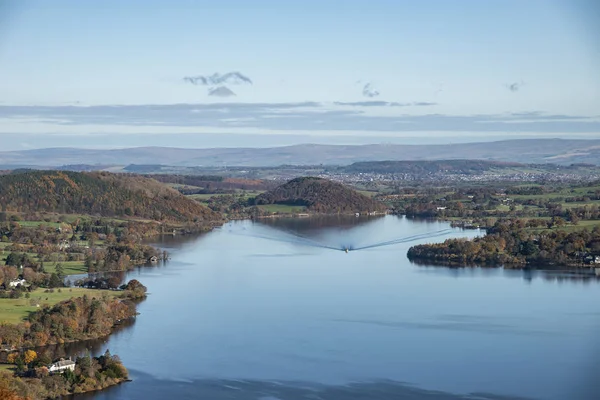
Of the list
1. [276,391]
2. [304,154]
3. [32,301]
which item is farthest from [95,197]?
[304,154]

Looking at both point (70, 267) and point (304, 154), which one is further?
point (304, 154)

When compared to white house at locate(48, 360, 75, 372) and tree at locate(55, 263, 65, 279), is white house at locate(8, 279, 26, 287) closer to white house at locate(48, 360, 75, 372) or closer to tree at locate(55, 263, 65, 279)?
tree at locate(55, 263, 65, 279)

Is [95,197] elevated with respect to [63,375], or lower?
elevated

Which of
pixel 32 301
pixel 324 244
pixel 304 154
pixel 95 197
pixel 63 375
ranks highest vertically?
pixel 304 154

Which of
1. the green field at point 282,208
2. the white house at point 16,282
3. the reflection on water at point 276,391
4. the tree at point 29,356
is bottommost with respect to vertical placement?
the reflection on water at point 276,391

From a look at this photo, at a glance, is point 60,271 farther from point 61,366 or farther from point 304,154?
point 304,154

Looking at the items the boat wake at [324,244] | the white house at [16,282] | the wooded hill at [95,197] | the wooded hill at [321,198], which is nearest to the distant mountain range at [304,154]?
the wooded hill at [321,198]

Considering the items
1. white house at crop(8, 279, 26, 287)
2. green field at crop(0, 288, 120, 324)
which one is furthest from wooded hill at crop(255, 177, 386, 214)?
green field at crop(0, 288, 120, 324)

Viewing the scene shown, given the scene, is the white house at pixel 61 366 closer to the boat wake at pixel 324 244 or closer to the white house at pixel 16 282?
the white house at pixel 16 282
